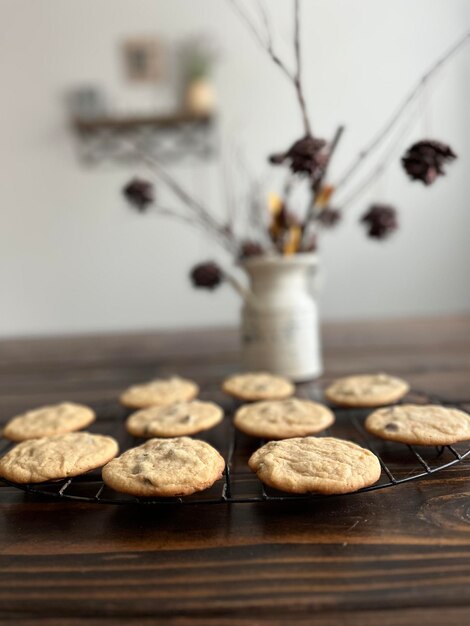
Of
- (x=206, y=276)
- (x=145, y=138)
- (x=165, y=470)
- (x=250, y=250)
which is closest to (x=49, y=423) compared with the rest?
(x=165, y=470)

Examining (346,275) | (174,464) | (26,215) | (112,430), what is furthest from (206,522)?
(26,215)

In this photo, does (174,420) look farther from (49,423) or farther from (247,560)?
(247,560)

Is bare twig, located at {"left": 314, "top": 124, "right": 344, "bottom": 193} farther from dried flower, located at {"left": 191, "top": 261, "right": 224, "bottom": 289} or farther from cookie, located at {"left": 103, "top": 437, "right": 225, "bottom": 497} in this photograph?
cookie, located at {"left": 103, "top": 437, "right": 225, "bottom": 497}

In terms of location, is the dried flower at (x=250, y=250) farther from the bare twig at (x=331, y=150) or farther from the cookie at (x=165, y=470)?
the cookie at (x=165, y=470)

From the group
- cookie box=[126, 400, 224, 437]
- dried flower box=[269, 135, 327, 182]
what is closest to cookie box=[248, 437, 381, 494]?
cookie box=[126, 400, 224, 437]

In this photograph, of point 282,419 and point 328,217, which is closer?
point 282,419

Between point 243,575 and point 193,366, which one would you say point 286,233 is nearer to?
point 193,366

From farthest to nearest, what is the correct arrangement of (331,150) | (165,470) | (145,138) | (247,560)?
(145,138), (331,150), (165,470), (247,560)
